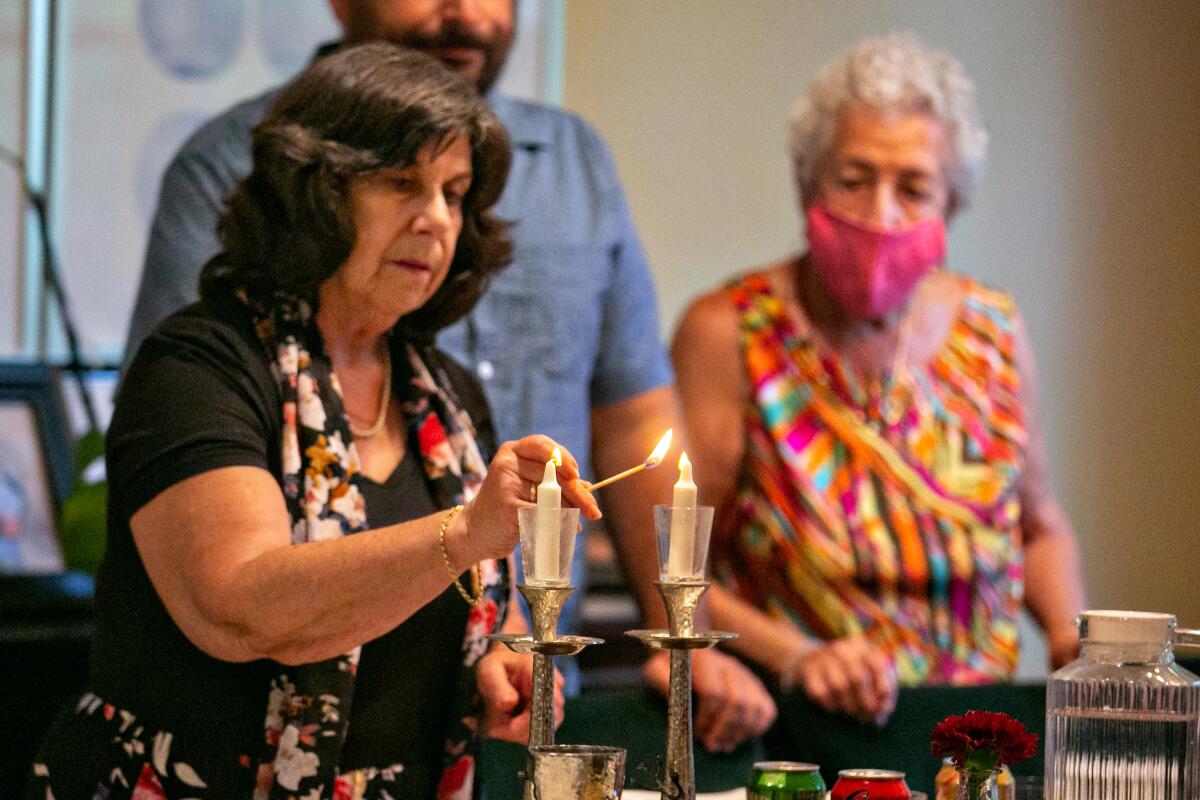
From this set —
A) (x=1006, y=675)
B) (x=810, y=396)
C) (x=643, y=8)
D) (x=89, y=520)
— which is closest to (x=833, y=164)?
(x=810, y=396)

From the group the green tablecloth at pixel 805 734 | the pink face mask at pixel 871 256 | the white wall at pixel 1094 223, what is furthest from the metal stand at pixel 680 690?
the white wall at pixel 1094 223

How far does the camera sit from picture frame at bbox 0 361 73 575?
8.48ft

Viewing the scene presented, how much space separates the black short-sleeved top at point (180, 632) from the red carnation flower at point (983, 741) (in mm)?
607

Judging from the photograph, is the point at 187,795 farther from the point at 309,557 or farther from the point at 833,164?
the point at 833,164

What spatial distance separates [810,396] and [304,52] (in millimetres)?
1271

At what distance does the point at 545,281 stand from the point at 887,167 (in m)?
0.58

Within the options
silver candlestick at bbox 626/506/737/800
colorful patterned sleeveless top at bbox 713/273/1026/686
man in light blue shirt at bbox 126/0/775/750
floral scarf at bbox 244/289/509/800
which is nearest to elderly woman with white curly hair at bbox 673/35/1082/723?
colorful patterned sleeveless top at bbox 713/273/1026/686

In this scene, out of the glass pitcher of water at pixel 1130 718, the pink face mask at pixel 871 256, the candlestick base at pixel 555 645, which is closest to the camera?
the candlestick base at pixel 555 645

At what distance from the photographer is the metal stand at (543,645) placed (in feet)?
3.55

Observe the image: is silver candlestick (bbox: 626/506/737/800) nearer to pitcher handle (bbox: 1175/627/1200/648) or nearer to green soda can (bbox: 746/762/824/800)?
green soda can (bbox: 746/762/824/800)

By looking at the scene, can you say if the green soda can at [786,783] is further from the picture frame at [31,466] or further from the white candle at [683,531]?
the picture frame at [31,466]

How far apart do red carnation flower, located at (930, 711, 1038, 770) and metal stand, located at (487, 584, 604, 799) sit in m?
0.30

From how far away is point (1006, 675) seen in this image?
92.7 inches

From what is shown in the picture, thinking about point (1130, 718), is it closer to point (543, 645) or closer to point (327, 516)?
point (543, 645)
